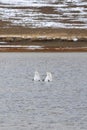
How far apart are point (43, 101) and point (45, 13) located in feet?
234

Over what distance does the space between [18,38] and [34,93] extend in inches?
1837

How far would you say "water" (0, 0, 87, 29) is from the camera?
90.4 metres

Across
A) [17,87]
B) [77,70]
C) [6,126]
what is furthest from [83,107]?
[77,70]

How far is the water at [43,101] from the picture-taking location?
2208cm

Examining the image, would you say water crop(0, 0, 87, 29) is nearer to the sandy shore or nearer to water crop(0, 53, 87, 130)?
the sandy shore

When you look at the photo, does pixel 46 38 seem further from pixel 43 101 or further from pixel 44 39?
pixel 43 101

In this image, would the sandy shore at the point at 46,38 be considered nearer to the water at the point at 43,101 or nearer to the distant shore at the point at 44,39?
the distant shore at the point at 44,39

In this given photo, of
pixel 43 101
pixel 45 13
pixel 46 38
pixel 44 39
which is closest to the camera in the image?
pixel 43 101

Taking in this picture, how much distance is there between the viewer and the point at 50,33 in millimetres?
84125

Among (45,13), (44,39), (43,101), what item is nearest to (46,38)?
(44,39)

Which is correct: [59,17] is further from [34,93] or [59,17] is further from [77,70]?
[34,93]

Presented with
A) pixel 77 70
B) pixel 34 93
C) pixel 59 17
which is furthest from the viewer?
pixel 59 17

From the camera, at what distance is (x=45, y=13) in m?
97.9

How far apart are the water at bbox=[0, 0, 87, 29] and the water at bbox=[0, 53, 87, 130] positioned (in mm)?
45780
